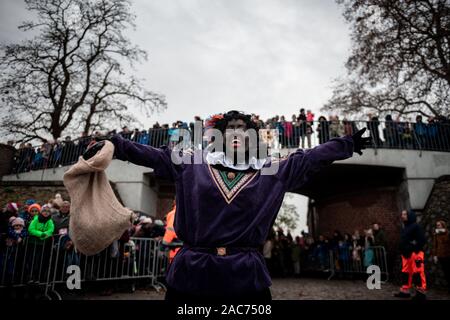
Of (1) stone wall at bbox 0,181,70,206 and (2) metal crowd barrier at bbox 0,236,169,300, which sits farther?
(1) stone wall at bbox 0,181,70,206

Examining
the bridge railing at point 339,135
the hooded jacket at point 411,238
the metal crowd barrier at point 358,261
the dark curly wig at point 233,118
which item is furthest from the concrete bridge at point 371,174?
the dark curly wig at point 233,118

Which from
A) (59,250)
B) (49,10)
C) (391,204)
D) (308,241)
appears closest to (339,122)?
(391,204)

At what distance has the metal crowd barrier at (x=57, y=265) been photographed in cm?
602

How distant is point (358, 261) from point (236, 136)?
11330mm

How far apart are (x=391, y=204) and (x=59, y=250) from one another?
13.5 metres

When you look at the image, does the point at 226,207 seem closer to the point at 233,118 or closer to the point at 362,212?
the point at 233,118

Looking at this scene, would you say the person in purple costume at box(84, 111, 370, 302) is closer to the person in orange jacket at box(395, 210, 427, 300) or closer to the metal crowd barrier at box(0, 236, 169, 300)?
the metal crowd barrier at box(0, 236, 169, 300)

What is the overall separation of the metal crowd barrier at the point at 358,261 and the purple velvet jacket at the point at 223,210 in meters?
10.4

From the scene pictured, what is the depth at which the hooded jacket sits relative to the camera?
24.7ft

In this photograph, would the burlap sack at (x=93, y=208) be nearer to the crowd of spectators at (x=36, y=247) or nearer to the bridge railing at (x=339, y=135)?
the crowd of spectators at (x=36, y=247)

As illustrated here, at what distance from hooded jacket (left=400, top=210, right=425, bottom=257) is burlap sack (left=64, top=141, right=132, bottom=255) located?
24.0ft

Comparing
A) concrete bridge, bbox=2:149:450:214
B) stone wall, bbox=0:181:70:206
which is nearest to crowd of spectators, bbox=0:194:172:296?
stone wall, bbox=0:181:70:206

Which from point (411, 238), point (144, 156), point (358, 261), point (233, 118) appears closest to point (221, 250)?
point (144, 156)
